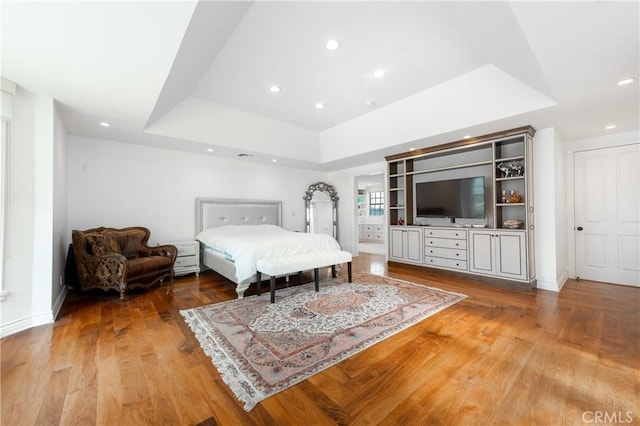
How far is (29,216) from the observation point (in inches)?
99.3

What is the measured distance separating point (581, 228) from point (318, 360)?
16.7ft

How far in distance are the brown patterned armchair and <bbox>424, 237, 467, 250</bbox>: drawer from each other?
4.51 metres

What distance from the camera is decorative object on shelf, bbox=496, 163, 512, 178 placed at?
161 inches

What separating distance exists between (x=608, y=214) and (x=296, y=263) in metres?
5.02

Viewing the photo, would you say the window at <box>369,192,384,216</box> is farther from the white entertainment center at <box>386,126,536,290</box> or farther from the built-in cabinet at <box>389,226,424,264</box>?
the built-in cabinet at <box>389,226,424,264</box>

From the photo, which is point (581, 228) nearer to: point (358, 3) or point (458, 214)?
point (458, 214)

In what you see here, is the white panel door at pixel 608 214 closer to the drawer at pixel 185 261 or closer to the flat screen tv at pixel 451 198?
the flat screen tv at pixel 451 198

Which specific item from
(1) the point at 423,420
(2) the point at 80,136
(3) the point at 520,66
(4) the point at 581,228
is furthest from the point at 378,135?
(2) the point at 80,136

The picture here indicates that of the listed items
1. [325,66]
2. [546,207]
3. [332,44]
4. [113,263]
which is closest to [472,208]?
[546,207]

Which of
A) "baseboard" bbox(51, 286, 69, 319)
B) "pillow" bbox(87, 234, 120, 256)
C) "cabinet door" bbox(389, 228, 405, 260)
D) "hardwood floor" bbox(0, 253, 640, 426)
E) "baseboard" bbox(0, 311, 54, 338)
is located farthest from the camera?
"cabinet door" bbox(389, 228, 405, 260)

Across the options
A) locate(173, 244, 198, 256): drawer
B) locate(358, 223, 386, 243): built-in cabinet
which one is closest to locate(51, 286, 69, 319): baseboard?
locate(173, 244, 198, 256): drawer

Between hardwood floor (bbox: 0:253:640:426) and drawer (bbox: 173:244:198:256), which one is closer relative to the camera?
hardwood floor (bbox: 0:253:640:426)

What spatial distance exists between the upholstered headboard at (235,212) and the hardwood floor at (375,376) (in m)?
2.45

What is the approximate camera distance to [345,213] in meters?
7.02
